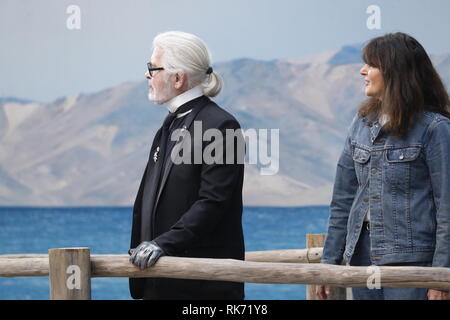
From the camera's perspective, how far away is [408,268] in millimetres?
3201

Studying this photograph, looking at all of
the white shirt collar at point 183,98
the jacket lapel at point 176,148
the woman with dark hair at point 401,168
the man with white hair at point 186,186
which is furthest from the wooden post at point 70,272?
the woman with dark hair at point 401,168

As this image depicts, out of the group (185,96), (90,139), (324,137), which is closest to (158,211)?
(185,96)

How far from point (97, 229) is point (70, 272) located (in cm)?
4254

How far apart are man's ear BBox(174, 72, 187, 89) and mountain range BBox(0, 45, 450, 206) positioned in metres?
39.3

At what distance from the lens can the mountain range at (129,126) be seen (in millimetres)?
44312

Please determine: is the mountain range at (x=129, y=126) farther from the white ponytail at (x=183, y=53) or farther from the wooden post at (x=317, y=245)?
the white ponytail at (x=183, y=53)

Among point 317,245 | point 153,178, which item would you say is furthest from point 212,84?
point 317,245

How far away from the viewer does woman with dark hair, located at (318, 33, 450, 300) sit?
3.25 meters

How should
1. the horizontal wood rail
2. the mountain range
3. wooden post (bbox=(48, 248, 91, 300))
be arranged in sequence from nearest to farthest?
the horizontal wood rail
wooden post (bbox=(48, 248, 91, 300))
the mountain range

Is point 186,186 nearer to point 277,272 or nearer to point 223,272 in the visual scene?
point 223,272

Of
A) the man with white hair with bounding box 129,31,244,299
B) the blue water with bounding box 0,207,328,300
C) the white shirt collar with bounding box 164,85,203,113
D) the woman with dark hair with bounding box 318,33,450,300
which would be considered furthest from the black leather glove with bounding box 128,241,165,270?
the blue water with bounding box 0,207,328,300

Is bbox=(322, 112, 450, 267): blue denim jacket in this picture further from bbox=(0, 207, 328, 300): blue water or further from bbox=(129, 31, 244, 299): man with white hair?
bbox=(0, 207, 328, 300): blue water
